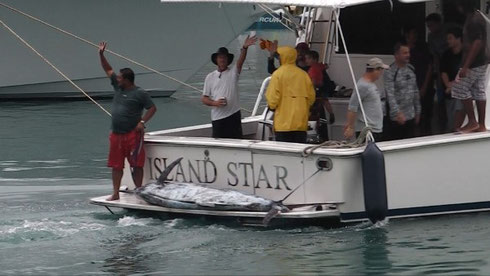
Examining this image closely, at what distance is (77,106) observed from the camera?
89.9 feet

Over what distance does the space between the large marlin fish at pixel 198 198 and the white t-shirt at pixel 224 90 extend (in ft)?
3.33

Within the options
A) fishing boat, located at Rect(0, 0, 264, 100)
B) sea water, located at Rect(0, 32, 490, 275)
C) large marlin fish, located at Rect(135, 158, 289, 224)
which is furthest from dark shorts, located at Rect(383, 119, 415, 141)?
fishing boat, located at Rect(0, 0, 264, 100)

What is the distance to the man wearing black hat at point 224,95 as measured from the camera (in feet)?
44.4

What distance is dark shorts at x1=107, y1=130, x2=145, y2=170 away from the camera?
12977 mm

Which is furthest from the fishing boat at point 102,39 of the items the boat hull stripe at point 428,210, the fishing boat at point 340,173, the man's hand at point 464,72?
the boat hull stripe at point 428,210

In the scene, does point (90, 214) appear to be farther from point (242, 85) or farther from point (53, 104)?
A: point (242, 85)

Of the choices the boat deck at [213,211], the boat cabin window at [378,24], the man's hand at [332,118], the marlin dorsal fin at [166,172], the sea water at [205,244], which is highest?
the boat cabin window at [378,24]

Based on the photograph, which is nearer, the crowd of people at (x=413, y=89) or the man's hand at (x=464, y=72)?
the crowd of people at (x=413, y=89)

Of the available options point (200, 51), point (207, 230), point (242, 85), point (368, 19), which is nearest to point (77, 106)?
point (200, 51)

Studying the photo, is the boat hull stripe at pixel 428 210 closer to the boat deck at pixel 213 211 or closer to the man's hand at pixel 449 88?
the boat deck at pixel 213 211

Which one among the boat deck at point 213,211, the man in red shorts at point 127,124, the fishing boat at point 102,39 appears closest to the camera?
the boat deck at point 213,211

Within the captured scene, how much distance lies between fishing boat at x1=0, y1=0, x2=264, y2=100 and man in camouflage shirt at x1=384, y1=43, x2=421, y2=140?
15655 mm

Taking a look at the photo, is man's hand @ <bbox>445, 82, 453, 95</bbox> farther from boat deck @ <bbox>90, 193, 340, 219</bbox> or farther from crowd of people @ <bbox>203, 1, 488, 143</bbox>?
boat deck @ <bbox>90, 193, 340, 219</bbox>

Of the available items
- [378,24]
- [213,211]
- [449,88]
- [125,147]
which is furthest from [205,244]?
[378,24]
